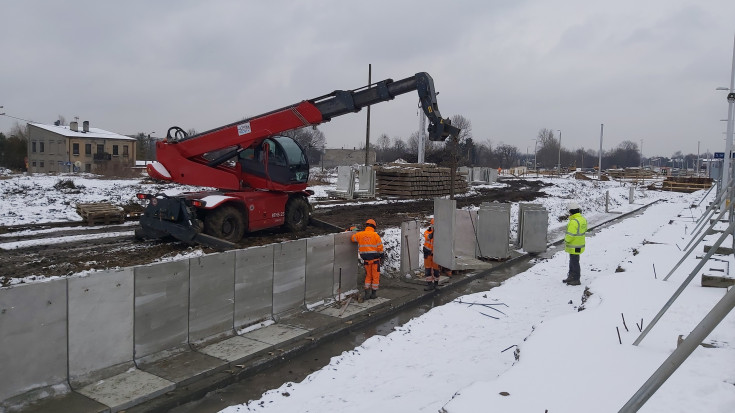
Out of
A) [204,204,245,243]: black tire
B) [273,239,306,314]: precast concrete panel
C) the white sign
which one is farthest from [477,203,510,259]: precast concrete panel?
[273,239,306,314]: precast concrete panel

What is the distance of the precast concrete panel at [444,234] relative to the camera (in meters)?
11.2

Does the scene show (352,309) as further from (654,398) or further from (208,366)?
(654,398)

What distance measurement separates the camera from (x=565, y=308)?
10.0m

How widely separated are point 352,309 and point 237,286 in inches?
97.5

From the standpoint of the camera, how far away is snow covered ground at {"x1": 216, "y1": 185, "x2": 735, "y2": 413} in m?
4.84

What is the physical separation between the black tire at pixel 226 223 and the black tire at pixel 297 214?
5.63 feet

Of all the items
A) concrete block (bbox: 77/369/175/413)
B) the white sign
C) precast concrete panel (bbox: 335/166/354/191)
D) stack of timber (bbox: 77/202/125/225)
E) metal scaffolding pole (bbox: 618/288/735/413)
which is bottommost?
concrete block (bbox: 77/369/175/413)

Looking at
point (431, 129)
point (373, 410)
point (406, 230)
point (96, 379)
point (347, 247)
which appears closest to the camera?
point (373, 410)

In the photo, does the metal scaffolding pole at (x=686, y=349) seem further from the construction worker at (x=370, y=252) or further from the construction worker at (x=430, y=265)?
the construction worker at (x=430, y=265)

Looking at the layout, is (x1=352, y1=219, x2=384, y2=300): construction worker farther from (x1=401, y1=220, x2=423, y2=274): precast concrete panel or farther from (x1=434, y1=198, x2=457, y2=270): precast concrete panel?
(x1=401, y1=220, x2=423, y2=274): precast concrete panel

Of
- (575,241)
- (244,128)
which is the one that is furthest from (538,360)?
(244,128)

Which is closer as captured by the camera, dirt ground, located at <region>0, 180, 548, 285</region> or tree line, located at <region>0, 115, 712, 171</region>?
dirt ground, located at <region>0, 180, 548, 285</region>

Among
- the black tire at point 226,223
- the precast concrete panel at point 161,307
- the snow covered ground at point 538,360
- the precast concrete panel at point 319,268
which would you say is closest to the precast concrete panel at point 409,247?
the snow covered ground at point 538,360

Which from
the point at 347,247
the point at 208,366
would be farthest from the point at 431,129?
the point at 208,366
